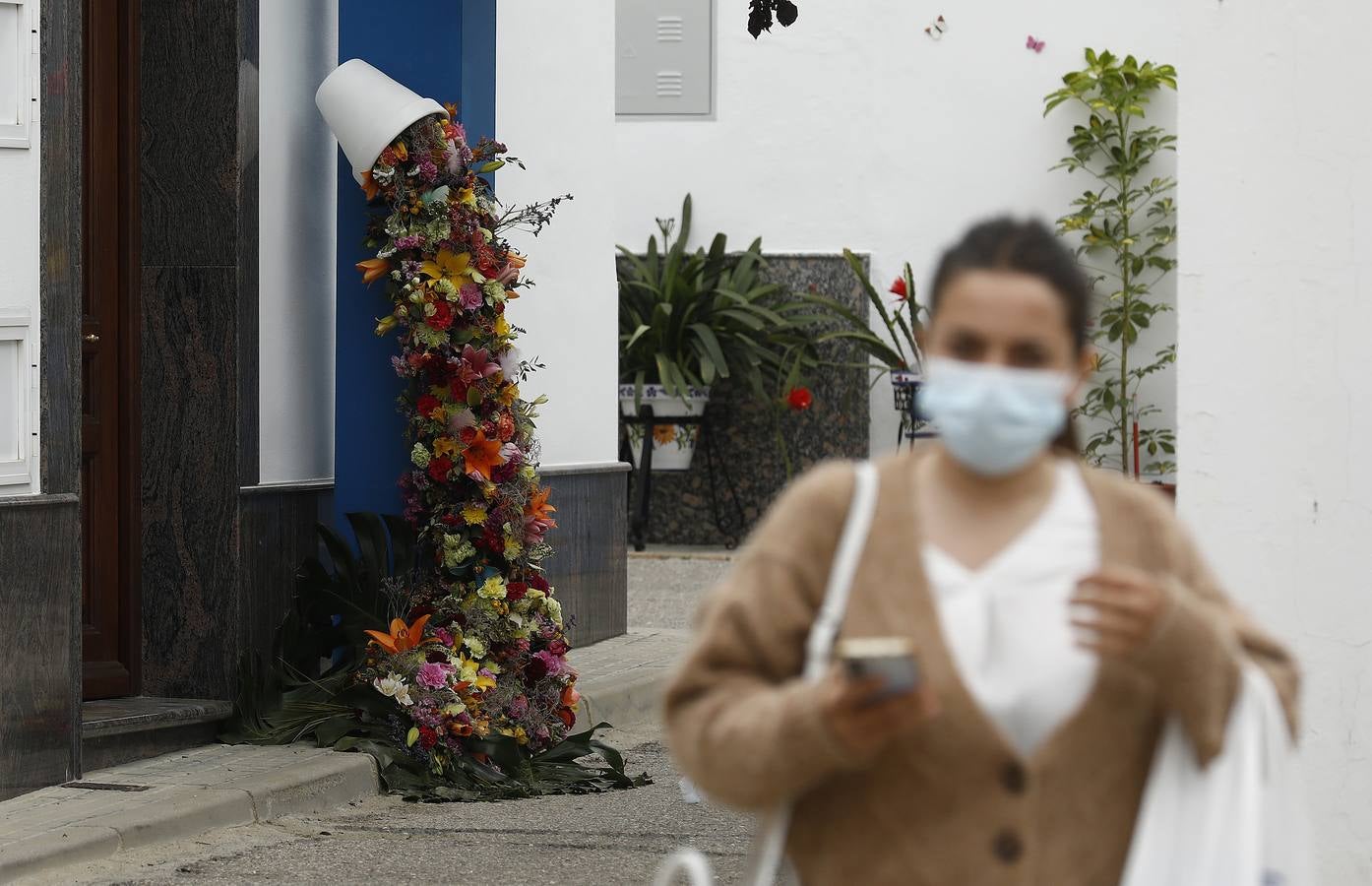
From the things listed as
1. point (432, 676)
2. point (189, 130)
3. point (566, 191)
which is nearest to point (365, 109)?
point (189, 130)

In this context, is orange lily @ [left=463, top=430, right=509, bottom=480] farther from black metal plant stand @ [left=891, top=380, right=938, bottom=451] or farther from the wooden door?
black metal plant stand @ [left=891, top=380, right=938, bottom=451]

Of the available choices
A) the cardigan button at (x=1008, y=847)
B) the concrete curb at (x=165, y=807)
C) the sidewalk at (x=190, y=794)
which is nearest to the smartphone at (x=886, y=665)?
the cardigan button at (x=1008, y=847)

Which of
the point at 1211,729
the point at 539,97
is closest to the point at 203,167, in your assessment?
the point at 539,97

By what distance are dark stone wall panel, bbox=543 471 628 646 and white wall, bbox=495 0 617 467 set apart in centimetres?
14

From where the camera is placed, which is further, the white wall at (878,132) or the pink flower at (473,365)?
the white wall at (878,132)

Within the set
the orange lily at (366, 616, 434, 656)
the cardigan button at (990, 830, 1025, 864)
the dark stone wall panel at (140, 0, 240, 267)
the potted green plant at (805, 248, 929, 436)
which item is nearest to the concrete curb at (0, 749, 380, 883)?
the orange lily at (366, 616, 434, 656)

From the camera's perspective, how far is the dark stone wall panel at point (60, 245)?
543cm

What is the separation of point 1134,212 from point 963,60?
4.86 ft

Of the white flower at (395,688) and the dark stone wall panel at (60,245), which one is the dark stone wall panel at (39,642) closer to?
the dark stone wall panel at (60,245)

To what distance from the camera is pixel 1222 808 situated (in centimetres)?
186

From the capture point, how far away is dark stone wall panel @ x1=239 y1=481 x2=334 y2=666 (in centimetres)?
652

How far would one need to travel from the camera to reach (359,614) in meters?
6.49

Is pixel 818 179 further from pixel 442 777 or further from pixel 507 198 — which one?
pixel 442 777

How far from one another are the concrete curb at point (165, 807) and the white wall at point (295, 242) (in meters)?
1.20
